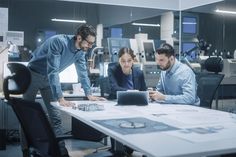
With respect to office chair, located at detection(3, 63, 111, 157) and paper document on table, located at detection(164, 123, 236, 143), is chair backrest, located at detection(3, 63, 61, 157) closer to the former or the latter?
office chair, located at detection(3, 63, 111, 157)

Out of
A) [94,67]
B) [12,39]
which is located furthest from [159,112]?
[12,39]

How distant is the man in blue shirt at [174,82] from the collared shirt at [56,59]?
73 cm

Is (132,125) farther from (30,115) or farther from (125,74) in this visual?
(125,74)

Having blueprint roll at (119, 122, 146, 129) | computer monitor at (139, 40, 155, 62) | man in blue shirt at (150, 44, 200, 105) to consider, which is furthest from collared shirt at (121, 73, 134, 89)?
blueprint roll at (119, 122, 146, 129)

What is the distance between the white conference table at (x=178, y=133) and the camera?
4.07 feet

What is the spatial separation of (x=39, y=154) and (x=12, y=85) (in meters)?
0.39

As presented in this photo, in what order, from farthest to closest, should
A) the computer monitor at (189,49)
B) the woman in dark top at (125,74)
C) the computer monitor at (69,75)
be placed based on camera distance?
1. the computer monitor at (189,49)
2. the computer monitor at (69,75)
3. the woman in dark top at (125,74)

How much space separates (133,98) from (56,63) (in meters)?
0.68

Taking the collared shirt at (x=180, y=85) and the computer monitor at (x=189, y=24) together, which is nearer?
the collared shirt at (x=180, y=85)

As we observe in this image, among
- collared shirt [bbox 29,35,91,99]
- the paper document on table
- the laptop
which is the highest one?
collared shirt [bbox 29,35,91,99]

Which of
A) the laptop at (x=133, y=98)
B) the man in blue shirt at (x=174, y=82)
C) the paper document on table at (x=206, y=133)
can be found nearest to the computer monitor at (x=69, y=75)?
the man in blue shirt at (x=174, y=82)

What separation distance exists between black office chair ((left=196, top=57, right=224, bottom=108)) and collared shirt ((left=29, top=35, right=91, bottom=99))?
1.12 metres

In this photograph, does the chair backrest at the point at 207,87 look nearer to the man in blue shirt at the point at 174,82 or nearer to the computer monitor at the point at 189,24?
the man in blue shirt at the point at 174,82

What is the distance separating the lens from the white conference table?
1240mm
